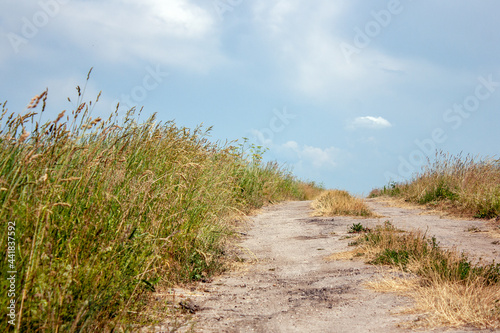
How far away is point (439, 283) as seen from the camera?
4.17 m

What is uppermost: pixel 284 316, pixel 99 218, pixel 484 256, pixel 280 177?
pixel 280 177

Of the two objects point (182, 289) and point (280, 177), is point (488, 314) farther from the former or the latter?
point (280, 177)

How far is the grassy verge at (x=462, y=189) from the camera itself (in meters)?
10.4

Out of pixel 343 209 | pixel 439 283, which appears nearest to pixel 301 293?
pixel 439 283

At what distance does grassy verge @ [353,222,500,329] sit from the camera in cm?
330

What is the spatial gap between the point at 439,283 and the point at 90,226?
3.34 m

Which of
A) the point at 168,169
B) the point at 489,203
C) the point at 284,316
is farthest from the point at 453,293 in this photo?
the point at 489,203

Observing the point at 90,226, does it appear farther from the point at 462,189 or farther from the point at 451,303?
the point at 462,189

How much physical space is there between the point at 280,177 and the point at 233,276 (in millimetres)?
13369

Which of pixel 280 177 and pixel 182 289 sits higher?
pixel 280 177

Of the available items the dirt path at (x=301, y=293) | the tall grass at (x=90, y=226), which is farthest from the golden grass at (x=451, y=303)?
the tall grass at (x=90, y=226)

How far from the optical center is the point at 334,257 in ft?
20.1

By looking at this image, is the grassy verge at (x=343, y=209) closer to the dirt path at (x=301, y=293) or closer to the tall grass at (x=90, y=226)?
the dirt path at (x=301, y=293)

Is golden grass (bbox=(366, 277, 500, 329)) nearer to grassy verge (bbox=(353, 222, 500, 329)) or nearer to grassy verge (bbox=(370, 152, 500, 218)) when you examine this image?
grassy verge (bbox=(353, 222, 500, 329))
